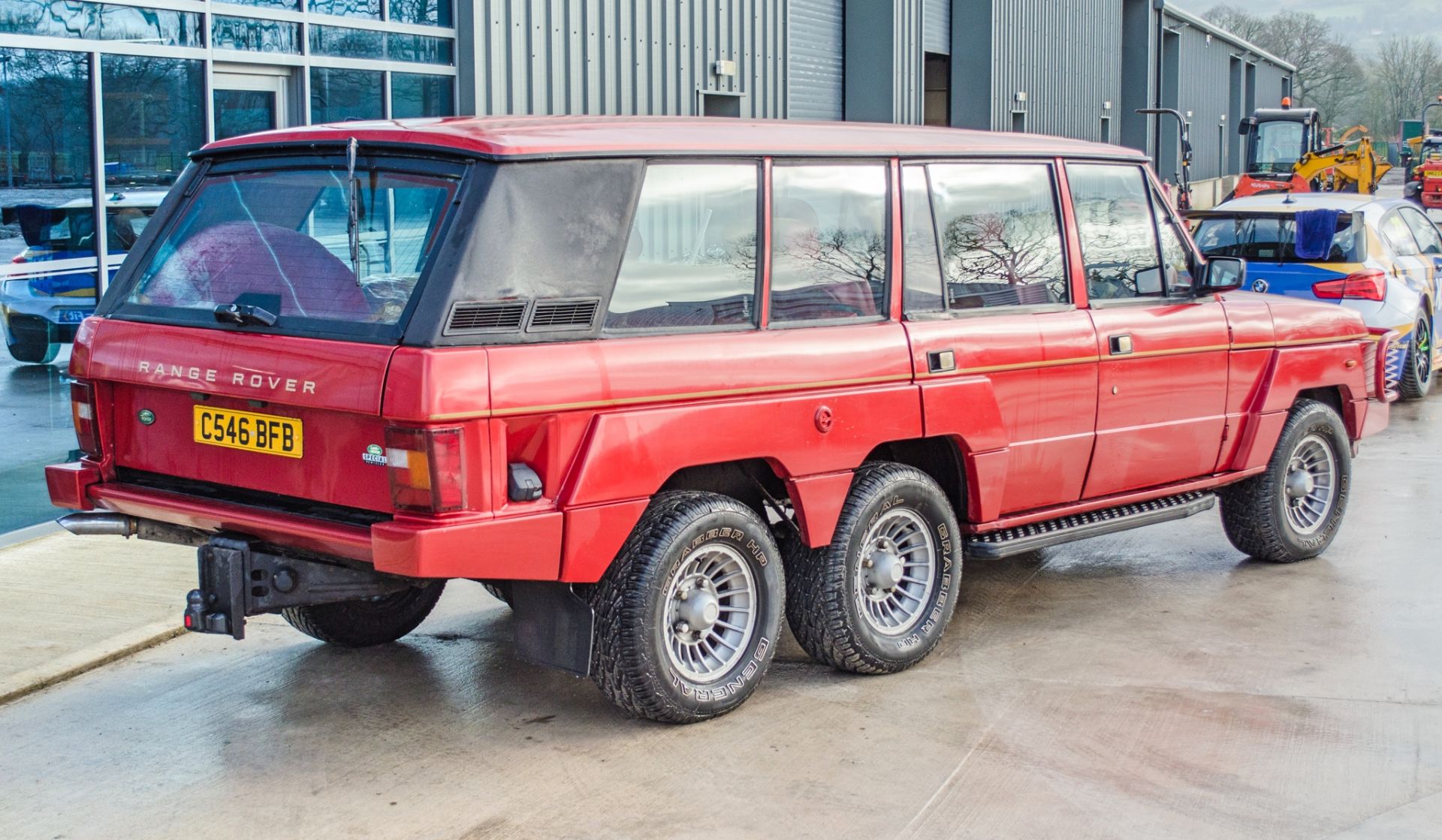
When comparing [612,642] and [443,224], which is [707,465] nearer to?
[612,642]

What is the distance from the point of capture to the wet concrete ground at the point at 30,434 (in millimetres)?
8289

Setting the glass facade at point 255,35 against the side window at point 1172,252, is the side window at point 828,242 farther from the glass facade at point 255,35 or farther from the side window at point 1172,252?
the glass facade at point 255,35

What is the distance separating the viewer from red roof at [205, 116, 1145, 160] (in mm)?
4828

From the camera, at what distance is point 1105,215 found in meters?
6.73

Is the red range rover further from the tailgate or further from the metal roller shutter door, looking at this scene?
the metal roller shutter door

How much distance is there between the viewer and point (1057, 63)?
87.1 ft

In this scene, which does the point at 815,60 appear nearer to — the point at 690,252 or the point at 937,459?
the point at 937,459

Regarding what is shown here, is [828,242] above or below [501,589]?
above

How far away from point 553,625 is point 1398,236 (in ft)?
33.7

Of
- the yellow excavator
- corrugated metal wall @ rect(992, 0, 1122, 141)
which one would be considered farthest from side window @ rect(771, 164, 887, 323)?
the yellow excavator

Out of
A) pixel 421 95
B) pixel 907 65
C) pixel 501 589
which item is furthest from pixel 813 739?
pixel 907 65

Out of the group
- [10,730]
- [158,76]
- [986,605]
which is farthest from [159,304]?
[158,76]

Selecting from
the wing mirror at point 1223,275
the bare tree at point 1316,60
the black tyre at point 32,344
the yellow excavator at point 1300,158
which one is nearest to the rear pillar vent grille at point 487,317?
the wing mirror at point 1223,275

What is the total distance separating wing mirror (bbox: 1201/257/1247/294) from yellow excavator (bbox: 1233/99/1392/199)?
23198 mm
